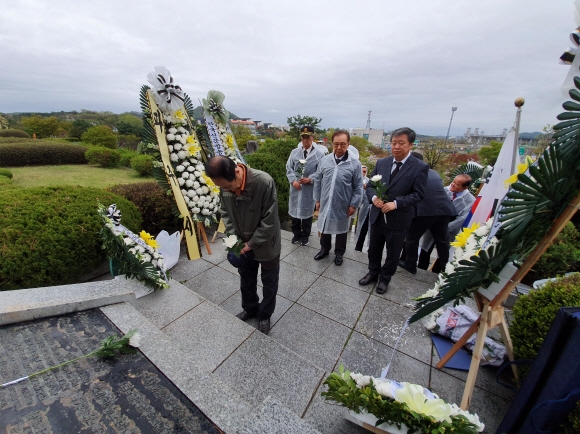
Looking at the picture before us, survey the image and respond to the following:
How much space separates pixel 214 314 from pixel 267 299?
583 millimetres

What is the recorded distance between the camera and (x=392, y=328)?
2.60 metres

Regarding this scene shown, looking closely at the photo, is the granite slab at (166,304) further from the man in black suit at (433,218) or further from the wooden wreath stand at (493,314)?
the man in black suit at (433,218)

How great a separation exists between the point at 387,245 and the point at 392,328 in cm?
98

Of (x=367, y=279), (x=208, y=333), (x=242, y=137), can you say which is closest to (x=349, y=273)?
(x=367, y=279)

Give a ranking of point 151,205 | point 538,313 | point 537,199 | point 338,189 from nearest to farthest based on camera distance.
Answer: point 537,199, point 538,313, point 338,189, point 151,205

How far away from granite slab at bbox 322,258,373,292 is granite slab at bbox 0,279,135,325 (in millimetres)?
2539

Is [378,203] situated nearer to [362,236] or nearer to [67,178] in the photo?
[362,236]

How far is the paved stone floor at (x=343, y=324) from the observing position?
1914 mm

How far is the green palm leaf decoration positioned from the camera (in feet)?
3.24

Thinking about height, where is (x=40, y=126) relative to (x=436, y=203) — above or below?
above

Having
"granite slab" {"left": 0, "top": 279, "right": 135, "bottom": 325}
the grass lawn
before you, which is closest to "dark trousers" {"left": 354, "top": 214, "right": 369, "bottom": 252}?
"granite slab" {"left": 0, "top": 279, "right": 135, "bottom": 325}

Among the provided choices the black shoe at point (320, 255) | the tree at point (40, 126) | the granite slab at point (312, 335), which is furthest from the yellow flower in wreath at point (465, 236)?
the tree at point (40, 126)

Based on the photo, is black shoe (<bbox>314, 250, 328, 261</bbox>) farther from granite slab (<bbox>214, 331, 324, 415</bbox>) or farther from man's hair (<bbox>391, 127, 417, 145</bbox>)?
man's hair (<bbox>391, 127, 417, 145</bbox>)

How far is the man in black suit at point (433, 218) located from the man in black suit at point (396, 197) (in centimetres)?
61
